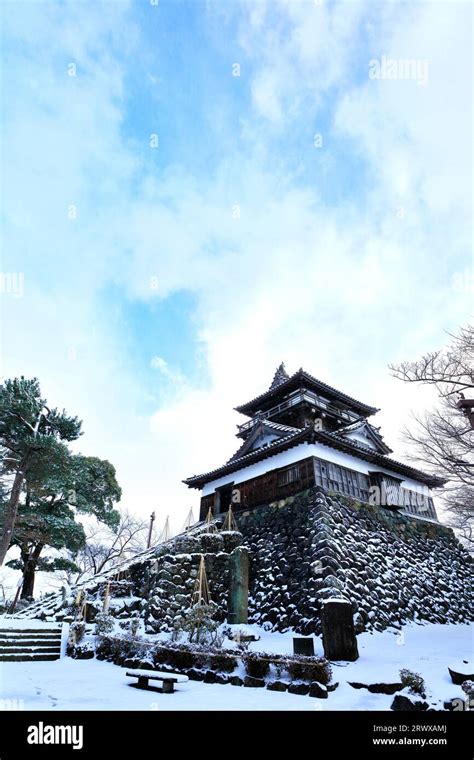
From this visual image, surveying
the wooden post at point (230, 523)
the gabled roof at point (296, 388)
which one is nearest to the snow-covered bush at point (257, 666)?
the wooden post at point (230, 523)

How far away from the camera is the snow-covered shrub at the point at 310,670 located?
7.39 m

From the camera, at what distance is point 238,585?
47.5ft

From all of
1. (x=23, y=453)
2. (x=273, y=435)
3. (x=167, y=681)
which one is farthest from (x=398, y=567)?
(x=23, y=453)

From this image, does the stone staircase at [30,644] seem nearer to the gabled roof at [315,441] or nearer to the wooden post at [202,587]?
the wooden post at [202,587]

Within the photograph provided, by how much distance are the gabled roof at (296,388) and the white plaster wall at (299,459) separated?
514 centimetres

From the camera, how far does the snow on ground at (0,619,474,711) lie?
616 centimetres

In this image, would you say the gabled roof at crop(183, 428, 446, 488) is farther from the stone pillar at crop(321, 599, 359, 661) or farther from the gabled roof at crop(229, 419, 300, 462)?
the stone pillar at crop(321, 599, 359, 661)

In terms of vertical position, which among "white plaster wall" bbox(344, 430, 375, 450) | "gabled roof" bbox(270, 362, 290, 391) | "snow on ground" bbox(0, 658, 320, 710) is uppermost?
"gabled roof" bbox(270, 362, 290, 391)

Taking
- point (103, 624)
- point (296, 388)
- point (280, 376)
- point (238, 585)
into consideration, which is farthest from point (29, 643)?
point (280, 376)

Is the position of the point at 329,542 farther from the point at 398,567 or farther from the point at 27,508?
the point at 27,508

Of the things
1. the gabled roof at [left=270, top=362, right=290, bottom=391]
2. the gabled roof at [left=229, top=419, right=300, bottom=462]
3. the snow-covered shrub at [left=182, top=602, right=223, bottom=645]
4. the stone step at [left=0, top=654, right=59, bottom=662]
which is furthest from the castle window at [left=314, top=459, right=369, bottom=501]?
the stone step at [left=0, top=654, right=59, bottom=662]

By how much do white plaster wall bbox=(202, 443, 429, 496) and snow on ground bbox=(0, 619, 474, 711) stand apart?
289 inches

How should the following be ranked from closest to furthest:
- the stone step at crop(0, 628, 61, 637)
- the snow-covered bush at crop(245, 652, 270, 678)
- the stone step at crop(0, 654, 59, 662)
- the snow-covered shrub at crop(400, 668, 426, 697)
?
the snow-covered shrub at crop(400, 668, 426, 697)
the snow-covered bush at crop(245, 652, 270, 678)
the stone step at crop(0, 654, 59, 662)
the stone step at crop(0, 628, 61, 637)

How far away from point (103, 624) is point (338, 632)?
7.10 m
